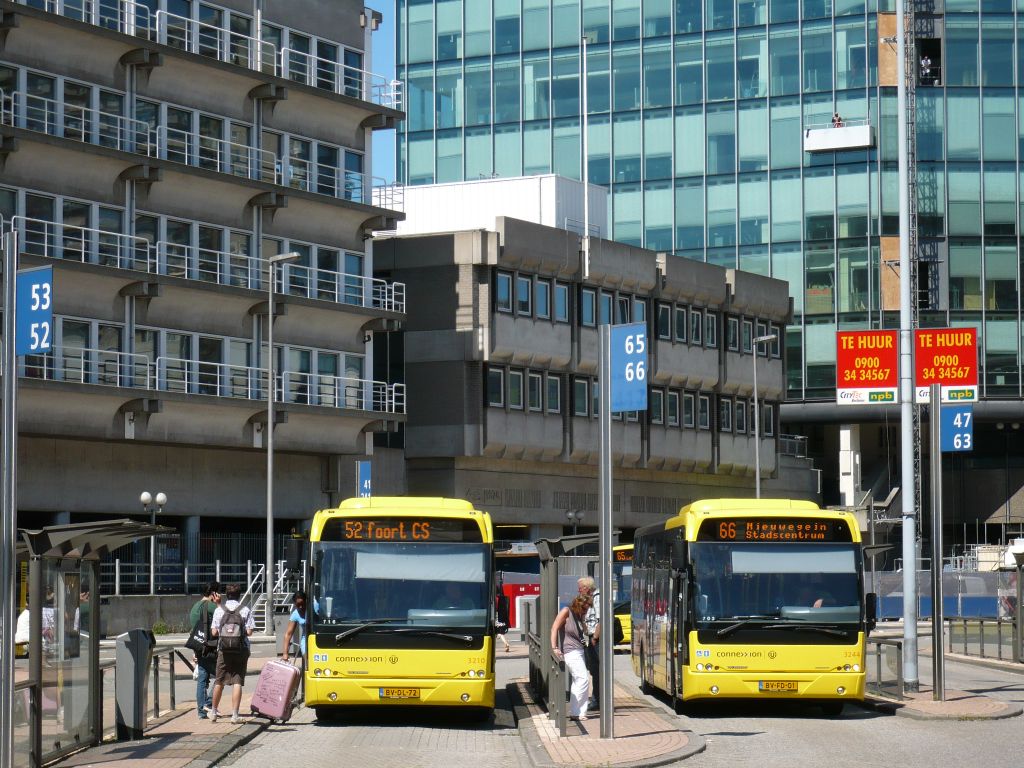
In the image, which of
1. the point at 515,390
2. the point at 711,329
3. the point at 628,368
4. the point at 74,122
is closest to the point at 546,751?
the point at 628,368

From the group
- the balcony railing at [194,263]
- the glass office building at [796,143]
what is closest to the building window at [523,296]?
the balcony railing at [194,263]

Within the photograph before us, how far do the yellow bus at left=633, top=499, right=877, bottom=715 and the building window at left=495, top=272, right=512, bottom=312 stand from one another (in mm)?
38080

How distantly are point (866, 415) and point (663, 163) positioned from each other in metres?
14.7

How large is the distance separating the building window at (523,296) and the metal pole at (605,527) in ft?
139

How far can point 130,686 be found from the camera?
69.6ft

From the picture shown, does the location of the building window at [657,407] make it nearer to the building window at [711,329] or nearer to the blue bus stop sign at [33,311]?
the building window at [711,329]

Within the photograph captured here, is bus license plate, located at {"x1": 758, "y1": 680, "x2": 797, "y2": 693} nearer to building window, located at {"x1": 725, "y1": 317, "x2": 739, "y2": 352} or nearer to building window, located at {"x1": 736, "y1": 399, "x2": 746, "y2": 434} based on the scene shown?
building window, located at {"x1": 725, "y1": 317, "x2": 739, "y2": 352}

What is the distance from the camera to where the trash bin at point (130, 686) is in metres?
21.0

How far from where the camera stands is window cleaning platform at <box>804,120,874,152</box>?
79875 millimetres

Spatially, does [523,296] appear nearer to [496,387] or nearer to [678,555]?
[496,387]

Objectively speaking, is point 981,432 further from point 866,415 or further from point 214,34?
point 214,34

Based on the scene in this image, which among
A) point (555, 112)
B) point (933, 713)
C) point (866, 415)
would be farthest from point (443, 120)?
point (933, 713)

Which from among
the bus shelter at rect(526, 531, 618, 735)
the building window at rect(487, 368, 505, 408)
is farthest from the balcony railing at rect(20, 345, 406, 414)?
the bus shelter at rect(526, 531, 618, 735)

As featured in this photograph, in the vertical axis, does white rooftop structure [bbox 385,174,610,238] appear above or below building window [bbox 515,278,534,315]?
above
